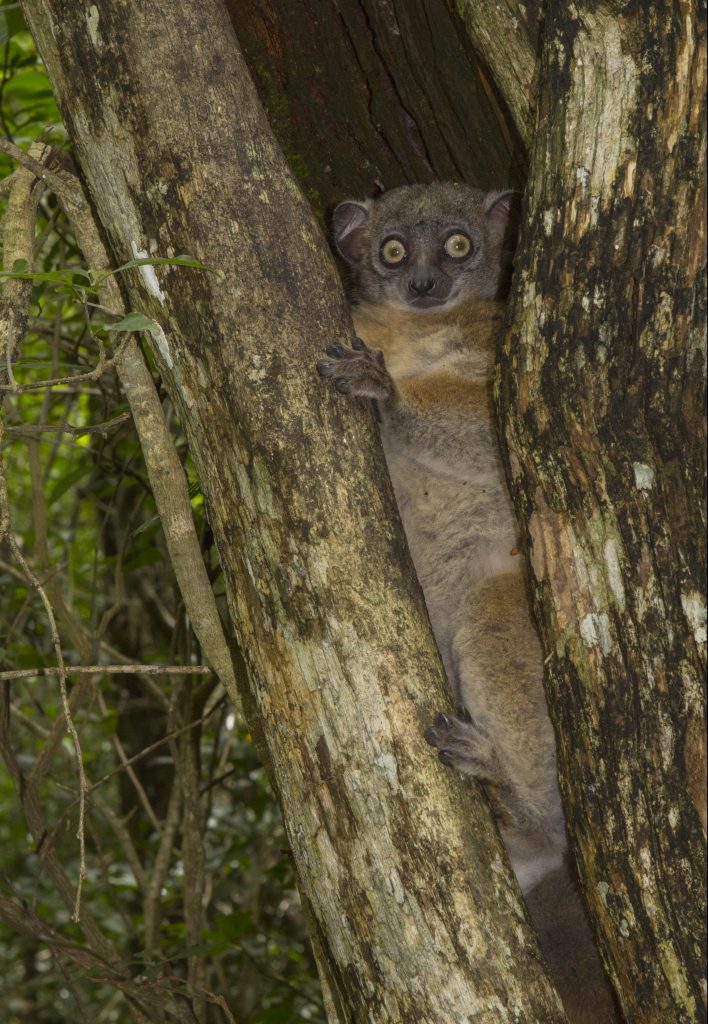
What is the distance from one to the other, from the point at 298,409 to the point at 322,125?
2.08 meters

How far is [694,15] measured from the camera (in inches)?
85.8

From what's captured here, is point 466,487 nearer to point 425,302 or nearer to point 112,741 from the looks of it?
point 425,302

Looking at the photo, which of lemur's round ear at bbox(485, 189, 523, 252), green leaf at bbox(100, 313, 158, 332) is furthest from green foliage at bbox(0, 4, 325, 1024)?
lemur's round ear at bbox(485, 189, 523, 252)

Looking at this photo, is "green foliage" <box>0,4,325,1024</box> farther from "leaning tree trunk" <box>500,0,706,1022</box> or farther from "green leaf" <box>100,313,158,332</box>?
"leaning tree trunk" <box>500,0,706,1022</box>

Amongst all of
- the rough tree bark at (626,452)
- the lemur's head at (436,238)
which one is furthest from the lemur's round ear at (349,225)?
the rough tree bark at (626,452)

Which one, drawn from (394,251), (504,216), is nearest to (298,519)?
(394,251)

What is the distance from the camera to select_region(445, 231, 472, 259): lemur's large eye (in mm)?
4264

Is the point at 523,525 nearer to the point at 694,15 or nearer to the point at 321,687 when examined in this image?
the point at 321,687

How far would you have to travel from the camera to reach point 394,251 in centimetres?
432

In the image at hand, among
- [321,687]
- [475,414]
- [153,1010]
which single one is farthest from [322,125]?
[153,1010]

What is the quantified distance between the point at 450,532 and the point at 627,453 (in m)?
1.60

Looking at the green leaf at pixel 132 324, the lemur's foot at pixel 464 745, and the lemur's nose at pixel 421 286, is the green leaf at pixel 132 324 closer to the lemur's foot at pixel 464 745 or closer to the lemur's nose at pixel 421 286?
the lemur's foot at pixel 464 745

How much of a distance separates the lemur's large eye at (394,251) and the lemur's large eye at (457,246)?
181mm

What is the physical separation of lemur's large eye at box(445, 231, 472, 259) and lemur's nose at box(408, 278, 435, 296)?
252 millimetres
